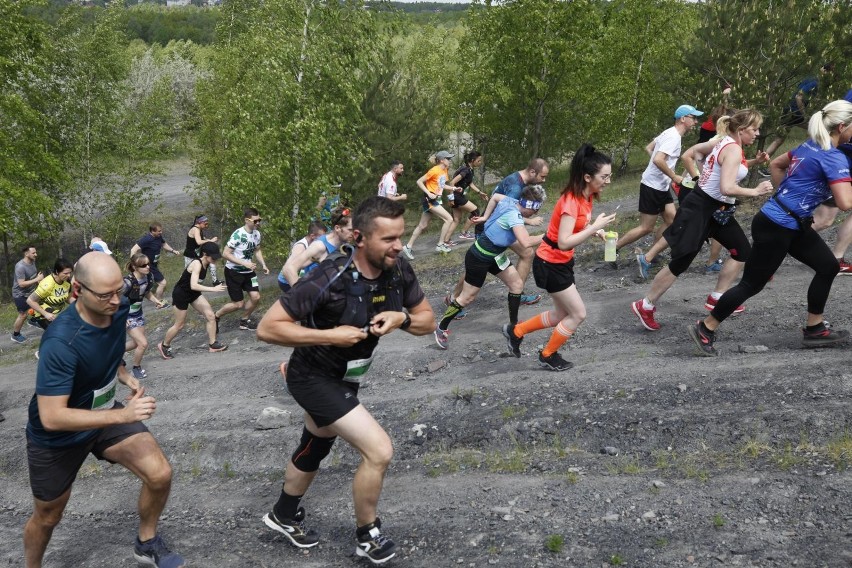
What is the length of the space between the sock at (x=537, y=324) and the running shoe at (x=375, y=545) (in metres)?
3.57

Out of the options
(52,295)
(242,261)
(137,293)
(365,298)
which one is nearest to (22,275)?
(52,295)

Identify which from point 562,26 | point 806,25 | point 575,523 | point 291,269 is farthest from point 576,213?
point 562,26

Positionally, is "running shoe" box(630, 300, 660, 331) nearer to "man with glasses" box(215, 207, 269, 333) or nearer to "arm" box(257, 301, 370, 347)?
"arm" box(257, 301, 370, 347)

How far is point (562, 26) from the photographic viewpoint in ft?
62.1

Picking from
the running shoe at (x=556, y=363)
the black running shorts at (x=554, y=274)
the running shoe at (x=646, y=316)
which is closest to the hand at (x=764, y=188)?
the black running shorts at (x=554, y=274)

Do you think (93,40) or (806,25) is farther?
(93,40)

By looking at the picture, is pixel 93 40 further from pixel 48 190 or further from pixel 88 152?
pixel 48 190

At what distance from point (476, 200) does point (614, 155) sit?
847 centimetres

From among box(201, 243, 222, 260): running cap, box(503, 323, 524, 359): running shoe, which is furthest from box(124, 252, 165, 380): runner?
box(503, 323, 524, 359): running shoe

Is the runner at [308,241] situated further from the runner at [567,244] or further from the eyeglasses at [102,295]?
the eyeglasses at [102,295]

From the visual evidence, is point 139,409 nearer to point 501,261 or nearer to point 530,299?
point 501,261

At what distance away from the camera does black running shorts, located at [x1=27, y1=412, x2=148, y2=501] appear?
168 inches

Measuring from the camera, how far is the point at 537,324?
7391 mm

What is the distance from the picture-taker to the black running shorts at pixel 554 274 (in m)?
6.78
